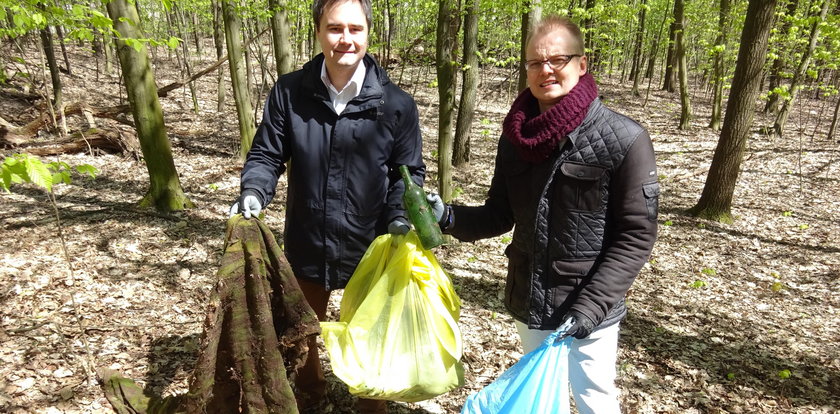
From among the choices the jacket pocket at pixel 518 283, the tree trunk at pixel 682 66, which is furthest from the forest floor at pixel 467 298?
the tree trunk at pixel 682 66

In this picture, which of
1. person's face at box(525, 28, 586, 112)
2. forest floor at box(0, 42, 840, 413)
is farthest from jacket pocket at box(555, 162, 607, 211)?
forest floor at box(0, 42, 840, 413)

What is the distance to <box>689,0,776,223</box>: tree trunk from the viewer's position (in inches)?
233

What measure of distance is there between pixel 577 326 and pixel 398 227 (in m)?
0.83

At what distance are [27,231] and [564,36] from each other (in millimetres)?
5379

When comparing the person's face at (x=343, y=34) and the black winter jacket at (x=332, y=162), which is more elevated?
the person's face at (x=343, y=34)

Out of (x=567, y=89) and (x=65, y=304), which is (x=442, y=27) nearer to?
(x=567, y=89)

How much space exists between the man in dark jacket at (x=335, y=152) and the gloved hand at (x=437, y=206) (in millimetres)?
164

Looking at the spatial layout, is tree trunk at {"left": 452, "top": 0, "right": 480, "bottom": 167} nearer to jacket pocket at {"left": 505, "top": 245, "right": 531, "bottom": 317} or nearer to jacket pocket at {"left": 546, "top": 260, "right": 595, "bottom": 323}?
jacket pocket at {"left": 505, "top": 245, "right": 531, "bottom": 317}

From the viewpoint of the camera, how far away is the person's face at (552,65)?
5.23 feet

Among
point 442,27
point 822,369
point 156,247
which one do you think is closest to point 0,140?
point 156,247

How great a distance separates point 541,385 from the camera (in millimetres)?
1602

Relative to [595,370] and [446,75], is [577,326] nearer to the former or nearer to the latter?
[595,370]

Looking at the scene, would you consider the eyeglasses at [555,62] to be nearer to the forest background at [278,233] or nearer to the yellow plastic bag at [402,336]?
the yellow plastic bag at [402,336]

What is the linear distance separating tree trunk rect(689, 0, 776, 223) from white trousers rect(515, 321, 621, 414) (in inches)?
221
